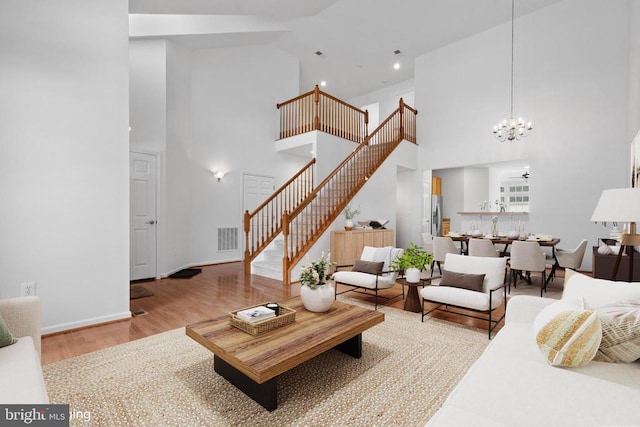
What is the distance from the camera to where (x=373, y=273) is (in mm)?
4047

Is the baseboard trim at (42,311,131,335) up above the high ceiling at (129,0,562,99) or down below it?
below

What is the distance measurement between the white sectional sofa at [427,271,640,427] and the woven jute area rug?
580 mm

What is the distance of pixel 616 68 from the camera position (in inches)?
233

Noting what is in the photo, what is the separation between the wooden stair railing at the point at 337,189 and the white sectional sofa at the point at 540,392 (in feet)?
13.3

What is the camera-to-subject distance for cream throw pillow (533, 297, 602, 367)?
1521mm

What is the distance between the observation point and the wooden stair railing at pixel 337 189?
18.6 feet

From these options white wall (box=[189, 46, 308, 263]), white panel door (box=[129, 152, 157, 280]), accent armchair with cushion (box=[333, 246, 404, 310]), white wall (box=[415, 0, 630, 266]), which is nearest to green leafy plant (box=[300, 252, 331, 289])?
accent armchair with cushion (box=[333, 246, 404, 310])

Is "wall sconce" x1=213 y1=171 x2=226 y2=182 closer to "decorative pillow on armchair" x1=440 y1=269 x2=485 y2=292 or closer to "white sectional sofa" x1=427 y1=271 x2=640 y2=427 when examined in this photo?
"decorative pillow on armchair" x1=440 y1=269 x2=485 y2=292

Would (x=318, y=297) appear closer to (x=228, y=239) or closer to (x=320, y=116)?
(x=228, y=239)

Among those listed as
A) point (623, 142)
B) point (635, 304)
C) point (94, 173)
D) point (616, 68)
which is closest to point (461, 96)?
point (616, 68)

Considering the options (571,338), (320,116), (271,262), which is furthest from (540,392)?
(320,116)

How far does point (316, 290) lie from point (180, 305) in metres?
2.39

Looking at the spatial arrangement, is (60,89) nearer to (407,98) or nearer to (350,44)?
(350,44)

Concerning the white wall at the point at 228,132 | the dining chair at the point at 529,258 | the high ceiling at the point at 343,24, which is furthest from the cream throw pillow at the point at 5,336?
the dining chair at the point at 529,258
